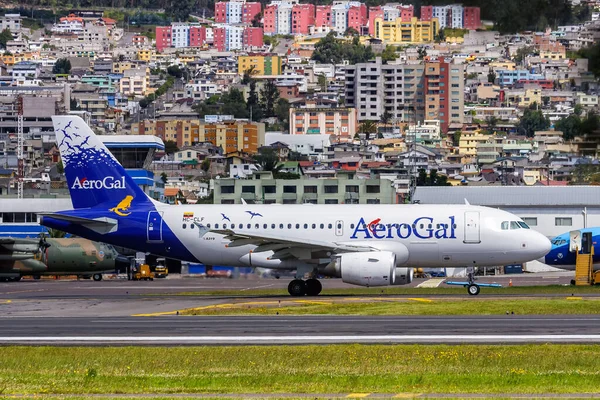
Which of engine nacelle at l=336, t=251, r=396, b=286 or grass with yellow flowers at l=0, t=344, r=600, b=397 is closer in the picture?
grass with yellow flowers at l=0, t=344, r=600, b=397

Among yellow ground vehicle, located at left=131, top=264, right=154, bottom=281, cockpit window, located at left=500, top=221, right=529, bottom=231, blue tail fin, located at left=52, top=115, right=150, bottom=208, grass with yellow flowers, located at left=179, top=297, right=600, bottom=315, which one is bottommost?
yellow ground vehicle, located at left=131, top=264, right=154, bottom=281

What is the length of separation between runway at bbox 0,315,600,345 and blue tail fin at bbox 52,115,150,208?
39.5 ft

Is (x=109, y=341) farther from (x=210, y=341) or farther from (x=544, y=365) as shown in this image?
(x=544, y=365)

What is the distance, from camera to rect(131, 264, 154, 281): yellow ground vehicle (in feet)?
265

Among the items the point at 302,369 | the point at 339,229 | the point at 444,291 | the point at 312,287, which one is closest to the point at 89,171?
the point at 312,287

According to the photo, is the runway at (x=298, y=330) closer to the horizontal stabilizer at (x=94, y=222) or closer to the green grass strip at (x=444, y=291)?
the horizontal stabilizer at (x=94, y=222)

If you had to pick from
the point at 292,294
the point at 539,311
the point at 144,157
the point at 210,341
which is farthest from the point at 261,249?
the point at 144,157

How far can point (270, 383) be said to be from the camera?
23.9m

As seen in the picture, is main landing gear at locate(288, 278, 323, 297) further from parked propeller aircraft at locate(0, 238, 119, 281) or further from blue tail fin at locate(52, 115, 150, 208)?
parked propeller aircraft at locate(0, 238, 119, 281)

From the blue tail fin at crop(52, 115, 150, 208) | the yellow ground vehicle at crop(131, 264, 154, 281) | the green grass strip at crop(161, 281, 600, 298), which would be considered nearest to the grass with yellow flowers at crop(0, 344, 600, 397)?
the blue tail fin at crop(52, 115, 150, 208)

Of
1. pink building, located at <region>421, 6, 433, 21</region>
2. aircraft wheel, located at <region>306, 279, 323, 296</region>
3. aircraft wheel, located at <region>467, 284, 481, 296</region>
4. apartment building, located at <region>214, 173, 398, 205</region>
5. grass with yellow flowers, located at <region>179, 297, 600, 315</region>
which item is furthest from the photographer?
apartment building, located at <region>214, 173, 398, 205</region>

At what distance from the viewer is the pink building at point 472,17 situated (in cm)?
1898

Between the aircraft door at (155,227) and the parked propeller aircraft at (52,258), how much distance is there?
29435 millimetres

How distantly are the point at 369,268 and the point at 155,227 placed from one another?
8.92 m
